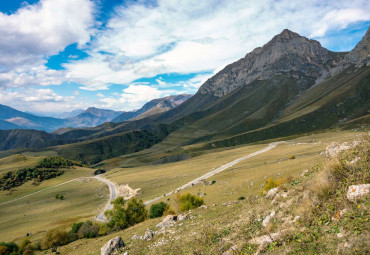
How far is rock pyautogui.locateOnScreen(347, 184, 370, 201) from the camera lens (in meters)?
11.5

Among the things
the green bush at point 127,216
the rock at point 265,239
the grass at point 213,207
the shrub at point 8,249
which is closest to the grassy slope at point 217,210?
the grass at point 213,207

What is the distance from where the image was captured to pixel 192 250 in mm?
16297

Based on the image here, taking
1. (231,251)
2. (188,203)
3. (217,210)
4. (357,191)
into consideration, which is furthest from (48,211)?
(357,191)

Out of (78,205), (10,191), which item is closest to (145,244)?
(78,205)

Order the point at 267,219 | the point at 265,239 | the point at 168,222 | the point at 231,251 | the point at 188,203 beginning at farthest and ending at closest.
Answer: the point at 188,203, the point at 168,222, the point at 267,219, the point at 231,251, the point at 265,239

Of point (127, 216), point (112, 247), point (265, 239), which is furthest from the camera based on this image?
point (127, 216)

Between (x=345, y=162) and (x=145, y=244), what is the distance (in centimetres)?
2089

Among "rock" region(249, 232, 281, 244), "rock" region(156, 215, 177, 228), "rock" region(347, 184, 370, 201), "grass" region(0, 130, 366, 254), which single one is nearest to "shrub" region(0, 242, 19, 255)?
"grass" region(0, 130, 366, 254)

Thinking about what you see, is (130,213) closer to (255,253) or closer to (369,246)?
(255,253)

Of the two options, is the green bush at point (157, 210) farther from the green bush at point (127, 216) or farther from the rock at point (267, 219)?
the rock at point (267, 219)

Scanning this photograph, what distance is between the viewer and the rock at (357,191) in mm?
11516

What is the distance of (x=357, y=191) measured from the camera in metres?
11.7

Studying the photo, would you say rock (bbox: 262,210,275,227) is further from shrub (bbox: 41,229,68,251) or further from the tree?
shrub (bbox: 41,229,68,251)

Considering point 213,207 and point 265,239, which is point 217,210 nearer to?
point 213,207
